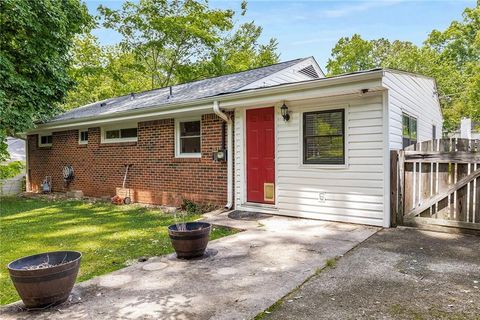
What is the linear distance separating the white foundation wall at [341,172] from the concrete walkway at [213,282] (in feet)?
2.65

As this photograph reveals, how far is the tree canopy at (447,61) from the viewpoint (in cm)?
2380

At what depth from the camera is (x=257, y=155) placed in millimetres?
7277

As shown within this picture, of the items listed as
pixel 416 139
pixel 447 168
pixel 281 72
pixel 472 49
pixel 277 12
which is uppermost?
pixel 472 49

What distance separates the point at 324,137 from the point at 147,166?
5201 millimetres

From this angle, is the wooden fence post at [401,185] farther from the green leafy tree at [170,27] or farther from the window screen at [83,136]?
the green leafy tree at [170,27]

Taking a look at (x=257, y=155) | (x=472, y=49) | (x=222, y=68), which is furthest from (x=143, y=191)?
(x=472, y=49)

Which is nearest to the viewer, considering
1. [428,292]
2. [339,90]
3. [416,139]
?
[428,292]

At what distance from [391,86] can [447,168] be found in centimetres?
167

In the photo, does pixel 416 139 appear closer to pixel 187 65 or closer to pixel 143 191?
pixel 143 191

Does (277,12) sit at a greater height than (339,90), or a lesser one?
greater

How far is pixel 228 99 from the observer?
7.04 metres

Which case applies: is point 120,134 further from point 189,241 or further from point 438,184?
point 438,184

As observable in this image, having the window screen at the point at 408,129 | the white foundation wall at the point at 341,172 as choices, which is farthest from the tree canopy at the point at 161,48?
the window screen at the point at 408,129

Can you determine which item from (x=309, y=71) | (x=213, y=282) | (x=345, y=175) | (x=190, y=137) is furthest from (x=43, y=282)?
(x=309, y=71)
